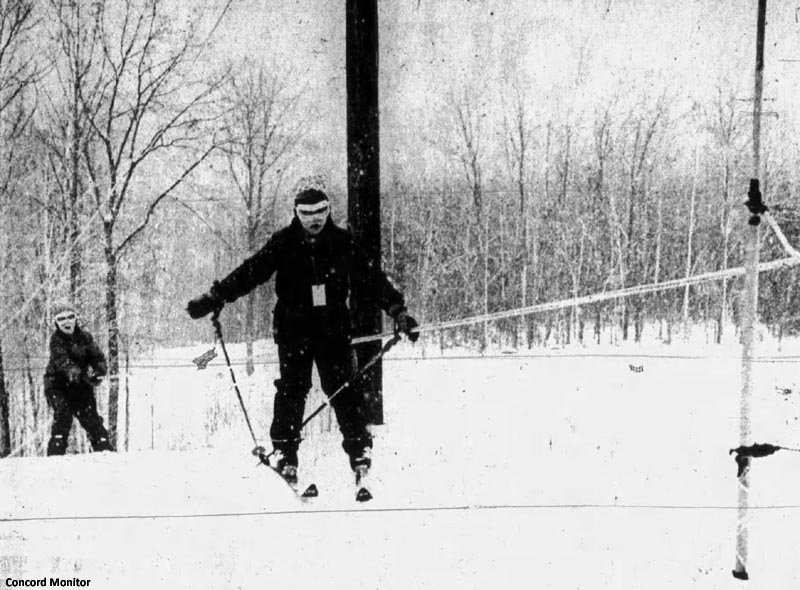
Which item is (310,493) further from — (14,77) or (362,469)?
(14,77)

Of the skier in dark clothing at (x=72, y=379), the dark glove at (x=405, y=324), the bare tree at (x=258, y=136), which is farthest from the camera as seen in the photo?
the skier in dark clothing at (x=72, y=379)

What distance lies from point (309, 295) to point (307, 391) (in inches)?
18.2

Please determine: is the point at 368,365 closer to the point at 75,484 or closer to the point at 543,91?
the point at 75,484

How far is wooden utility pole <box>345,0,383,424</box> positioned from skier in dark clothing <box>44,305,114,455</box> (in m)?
1.63

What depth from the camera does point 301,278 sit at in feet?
8.73

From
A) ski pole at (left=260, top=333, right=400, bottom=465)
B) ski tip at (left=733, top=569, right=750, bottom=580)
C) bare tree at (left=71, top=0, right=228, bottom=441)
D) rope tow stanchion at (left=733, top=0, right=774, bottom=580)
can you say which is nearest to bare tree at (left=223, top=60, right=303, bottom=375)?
bare tree at (left=71, top=0, right=228, bottom=441)

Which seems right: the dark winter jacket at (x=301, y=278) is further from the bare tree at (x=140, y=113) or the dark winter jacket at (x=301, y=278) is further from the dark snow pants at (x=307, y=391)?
the bare tree at (x=140, y=113)

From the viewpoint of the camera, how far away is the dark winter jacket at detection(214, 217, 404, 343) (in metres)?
2.66

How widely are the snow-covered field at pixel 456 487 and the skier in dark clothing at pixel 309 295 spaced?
336mm

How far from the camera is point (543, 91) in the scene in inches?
127

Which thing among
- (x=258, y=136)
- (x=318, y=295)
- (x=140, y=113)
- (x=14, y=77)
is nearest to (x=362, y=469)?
(x=318, y=295)

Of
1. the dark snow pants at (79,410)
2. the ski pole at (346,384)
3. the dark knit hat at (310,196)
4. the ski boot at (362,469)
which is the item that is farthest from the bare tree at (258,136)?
the dark snow pants at (79,410)

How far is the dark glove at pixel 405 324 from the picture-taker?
261 cm

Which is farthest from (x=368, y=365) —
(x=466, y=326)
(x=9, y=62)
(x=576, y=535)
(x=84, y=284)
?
(x=9, y=62)
